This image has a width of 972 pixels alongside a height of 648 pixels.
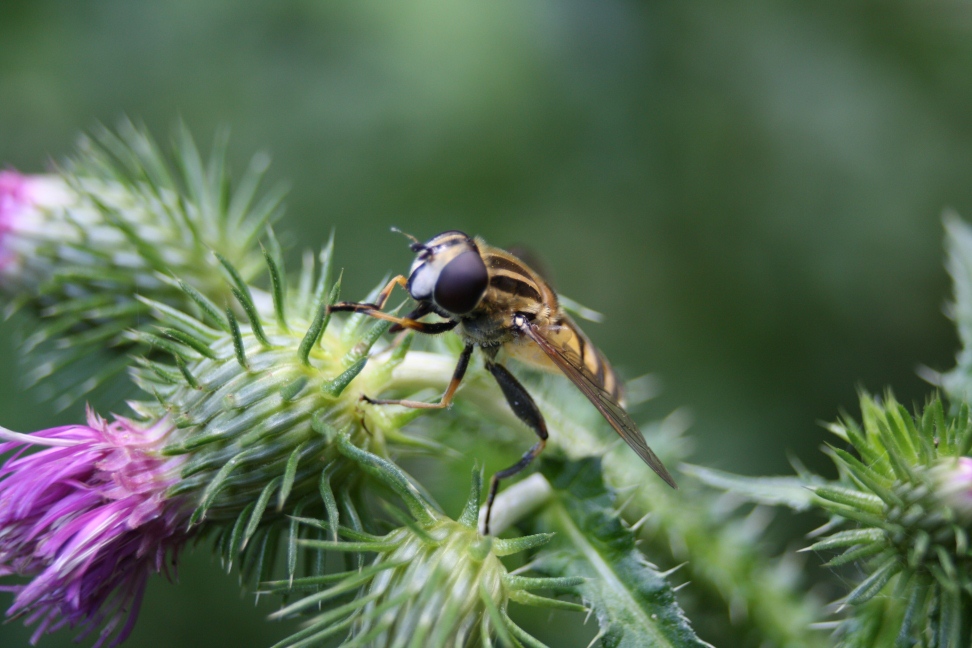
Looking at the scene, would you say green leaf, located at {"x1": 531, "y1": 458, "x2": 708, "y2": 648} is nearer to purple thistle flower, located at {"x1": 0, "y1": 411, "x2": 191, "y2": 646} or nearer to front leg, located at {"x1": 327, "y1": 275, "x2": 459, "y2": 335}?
front leg, located at {"x1": 327, "y1": 275, "x2": 459, "y2": 335}

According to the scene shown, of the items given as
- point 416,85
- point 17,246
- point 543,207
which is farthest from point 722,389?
point 17,246

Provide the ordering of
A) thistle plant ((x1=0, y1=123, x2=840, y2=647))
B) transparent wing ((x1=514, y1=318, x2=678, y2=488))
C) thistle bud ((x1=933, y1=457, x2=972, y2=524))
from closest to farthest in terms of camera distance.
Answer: thistle bud ((x1=933, y1=457, x2=972, y2=524))
thistle plant ((x1=0, y1=123, x2=840, y2=647))
transparent wing ((x1=514, y1=318, x2=678, y2=488))

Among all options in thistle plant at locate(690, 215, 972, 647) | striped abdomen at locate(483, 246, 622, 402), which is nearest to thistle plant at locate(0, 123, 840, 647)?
thistle plant at locate(690, 215, 972, 647)

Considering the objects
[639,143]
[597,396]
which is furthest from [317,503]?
[639,143]

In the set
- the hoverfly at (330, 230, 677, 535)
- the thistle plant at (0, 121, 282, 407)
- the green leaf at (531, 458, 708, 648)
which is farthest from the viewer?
the thistle plant at (0, 121, 282, 407)

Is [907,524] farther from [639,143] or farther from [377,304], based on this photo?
[639,143]
